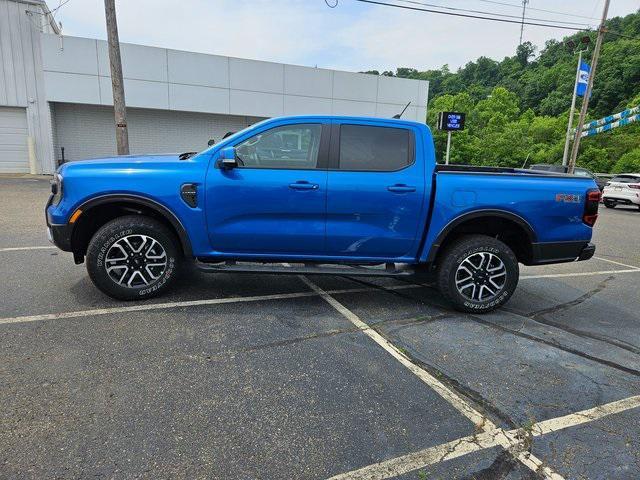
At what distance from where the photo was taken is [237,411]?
108 inches

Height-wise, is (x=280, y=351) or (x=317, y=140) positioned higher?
(x=317, y=140)

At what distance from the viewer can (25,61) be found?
733 inches

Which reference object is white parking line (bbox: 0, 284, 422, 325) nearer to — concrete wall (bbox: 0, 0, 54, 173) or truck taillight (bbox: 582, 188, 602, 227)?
truck taillight (bbox: 582, 188, 602, 227)

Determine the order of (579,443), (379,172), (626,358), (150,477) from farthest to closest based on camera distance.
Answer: (379,172) < (626,358) < (579,443) < (150,477)

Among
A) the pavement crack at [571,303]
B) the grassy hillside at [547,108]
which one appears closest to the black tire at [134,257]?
the pavement crack at [571,303]

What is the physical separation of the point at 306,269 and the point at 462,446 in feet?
7.75

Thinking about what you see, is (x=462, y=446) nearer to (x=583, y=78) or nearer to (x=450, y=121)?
(x=450, y=121)

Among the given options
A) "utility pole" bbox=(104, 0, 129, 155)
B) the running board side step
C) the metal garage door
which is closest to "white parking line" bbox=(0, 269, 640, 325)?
the running board side step

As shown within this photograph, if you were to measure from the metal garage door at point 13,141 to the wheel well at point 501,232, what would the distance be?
68.7ft

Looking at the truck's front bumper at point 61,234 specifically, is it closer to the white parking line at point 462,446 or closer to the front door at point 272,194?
the front door at point 272,194

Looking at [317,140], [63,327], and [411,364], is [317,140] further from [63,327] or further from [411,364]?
[63,327]

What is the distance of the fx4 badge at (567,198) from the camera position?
4500mm

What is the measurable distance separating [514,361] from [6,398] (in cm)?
362

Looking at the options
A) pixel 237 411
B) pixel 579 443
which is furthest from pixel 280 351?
pixel 579 443
